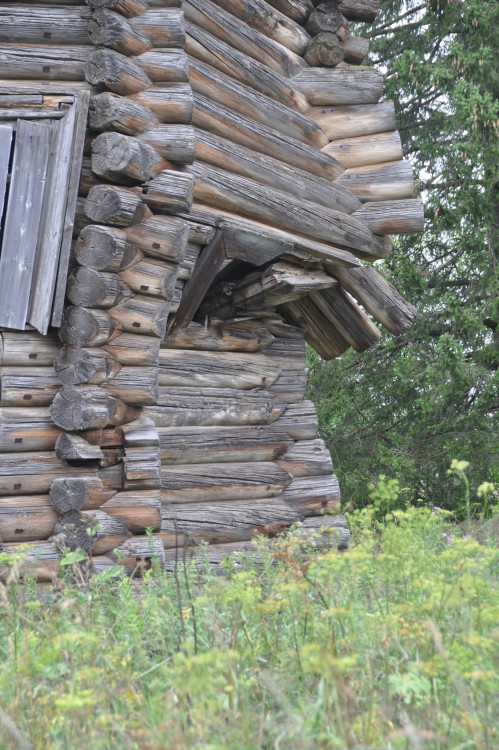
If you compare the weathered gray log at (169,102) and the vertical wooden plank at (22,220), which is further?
the weathered gray log at (169,102)

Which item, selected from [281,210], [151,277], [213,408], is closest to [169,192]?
[151,277]

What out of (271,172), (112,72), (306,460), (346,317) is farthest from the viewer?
(346,317)

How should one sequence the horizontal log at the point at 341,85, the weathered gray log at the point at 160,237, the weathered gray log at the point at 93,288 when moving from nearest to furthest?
the weathered gray log at the point at 93,288 < the weathered gray log at the point at 160,237 < the horizontal log at the point at 341,85

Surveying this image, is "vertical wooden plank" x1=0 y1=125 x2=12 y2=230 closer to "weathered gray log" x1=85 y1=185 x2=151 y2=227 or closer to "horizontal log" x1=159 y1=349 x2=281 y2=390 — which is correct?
"weathered gray log" x1=85 y1=185 x2=151 y2=227

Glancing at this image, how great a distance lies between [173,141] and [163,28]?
88 cm

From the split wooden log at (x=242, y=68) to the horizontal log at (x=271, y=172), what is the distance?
2.14ft

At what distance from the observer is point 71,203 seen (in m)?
6.12

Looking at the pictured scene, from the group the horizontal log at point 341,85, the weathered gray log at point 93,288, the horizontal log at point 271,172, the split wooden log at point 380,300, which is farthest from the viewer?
the split wooden log at point 380,300

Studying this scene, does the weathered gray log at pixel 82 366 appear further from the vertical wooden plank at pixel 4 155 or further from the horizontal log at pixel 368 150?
the horizontal log at pixel 368 150

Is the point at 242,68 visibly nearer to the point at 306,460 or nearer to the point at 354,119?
the point at 354,119

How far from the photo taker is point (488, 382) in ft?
37.8

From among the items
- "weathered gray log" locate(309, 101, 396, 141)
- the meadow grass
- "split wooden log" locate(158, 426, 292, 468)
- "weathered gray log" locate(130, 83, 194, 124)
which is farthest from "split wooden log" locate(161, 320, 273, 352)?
the meadow grass

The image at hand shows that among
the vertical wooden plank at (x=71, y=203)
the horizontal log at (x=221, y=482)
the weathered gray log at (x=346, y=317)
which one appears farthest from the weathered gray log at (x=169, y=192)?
the weathered gray log at (x=346, y=317)

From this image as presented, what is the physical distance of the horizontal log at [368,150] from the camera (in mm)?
8773
